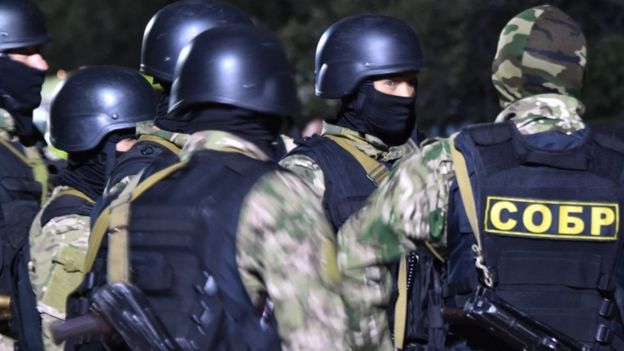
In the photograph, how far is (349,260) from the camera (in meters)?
3.96

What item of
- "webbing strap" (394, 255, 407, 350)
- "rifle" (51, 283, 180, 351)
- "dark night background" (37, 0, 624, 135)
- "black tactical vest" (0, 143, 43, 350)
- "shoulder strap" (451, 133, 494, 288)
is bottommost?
"dark night background" (37, 0, 624, 135)

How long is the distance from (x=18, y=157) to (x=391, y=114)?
1.55m

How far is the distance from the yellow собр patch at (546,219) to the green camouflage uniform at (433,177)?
17cm

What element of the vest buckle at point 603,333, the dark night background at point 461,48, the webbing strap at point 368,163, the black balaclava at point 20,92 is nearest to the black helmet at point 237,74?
the vest buckle at point 603,333

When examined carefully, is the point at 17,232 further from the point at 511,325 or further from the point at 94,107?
the point at 511,325

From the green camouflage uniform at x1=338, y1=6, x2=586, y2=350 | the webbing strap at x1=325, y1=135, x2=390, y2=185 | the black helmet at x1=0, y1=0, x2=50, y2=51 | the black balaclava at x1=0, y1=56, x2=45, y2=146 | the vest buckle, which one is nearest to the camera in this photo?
the green camouflage uniform at x1=338, y1=6, x2=586, y2=350

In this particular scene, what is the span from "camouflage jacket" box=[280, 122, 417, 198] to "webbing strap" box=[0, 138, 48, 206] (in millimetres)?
1195

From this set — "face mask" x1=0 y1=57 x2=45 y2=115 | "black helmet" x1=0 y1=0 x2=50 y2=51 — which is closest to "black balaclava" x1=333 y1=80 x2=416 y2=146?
"face mask" x1=0 y1=57 x2=45 y2=115

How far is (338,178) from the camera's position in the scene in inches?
217

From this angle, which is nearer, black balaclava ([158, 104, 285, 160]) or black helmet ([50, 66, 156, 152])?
black balaclava ([158, 104, 285, 160])

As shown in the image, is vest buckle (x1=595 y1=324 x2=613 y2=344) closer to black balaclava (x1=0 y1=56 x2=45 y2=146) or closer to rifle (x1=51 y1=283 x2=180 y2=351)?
rifle (x1=51 y1=283 x2=180 y2=351)

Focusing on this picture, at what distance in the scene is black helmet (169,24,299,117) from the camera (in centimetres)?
388

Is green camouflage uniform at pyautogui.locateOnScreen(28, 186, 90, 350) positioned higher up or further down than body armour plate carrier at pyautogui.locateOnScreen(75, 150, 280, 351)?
further down

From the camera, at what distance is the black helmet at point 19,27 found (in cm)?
678
